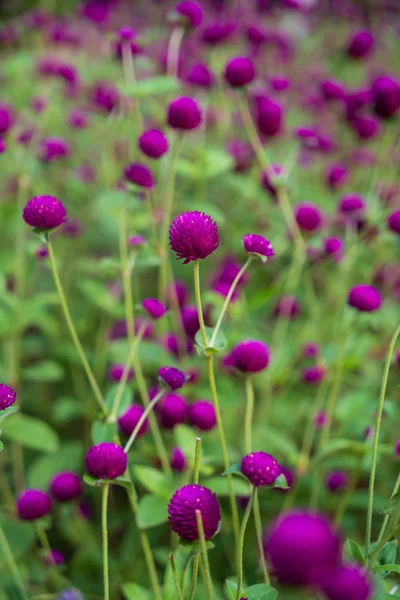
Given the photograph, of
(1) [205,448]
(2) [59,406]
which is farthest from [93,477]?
(2) [59,406]

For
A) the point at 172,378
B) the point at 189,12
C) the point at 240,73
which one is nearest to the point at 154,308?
the point at 172,378

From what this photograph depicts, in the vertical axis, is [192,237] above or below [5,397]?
above

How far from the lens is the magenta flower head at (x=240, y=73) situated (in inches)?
61.1

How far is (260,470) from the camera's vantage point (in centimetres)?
75

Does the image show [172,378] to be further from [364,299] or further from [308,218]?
[308,218]

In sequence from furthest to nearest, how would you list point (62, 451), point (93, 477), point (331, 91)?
1. point (331, 91)
2. point (62, 451)
3. point (93, 477)

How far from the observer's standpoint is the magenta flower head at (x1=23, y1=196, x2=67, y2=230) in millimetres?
918

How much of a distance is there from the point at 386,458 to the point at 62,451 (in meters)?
0.88

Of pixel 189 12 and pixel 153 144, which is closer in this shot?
pixel 153 144

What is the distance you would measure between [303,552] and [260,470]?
379 millimetres

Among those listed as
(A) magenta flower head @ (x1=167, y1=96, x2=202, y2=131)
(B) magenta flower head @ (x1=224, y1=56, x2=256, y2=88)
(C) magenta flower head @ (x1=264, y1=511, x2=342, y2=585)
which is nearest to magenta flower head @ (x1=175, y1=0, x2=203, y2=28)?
(B) magenta flower head @ (x1=224, y1=56, x2=256, y2=88)

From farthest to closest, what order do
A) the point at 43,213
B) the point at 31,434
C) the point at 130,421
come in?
1. the point at 31,434
2. the point at 130,421
3. the point at 43,213

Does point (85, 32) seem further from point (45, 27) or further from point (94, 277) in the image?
point (94, 277)

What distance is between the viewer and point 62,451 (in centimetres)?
163
